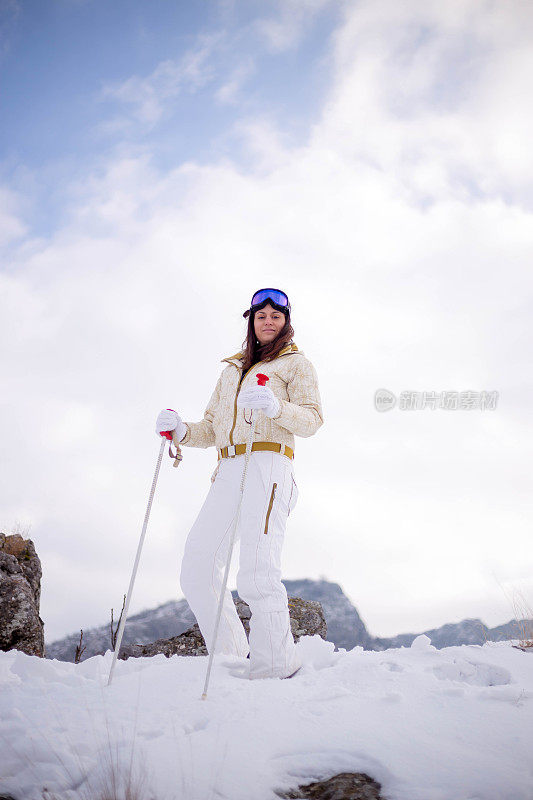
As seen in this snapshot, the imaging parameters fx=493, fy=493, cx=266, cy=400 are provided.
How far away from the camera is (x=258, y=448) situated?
13.0 ft

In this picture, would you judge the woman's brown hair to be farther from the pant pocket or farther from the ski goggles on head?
the pant pocket

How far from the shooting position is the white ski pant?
3543mm

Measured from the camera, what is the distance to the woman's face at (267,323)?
4.57 meters

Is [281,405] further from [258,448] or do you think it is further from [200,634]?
[200,634]

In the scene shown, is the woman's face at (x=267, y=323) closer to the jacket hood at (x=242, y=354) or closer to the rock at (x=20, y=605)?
the jacket hood at (x=242, y=354)

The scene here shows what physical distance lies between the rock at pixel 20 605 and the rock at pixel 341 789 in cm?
409

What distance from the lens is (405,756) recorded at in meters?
2.04

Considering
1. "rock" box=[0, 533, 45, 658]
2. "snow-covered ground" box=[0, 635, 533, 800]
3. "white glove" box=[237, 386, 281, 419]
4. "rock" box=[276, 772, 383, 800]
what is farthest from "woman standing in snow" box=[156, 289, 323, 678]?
"rock" box=[0, 533, 45, 658]

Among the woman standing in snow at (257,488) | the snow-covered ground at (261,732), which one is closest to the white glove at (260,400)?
the woman standing in snow at (257,488)

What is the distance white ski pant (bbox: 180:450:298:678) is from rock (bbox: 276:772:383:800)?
4.91 feet

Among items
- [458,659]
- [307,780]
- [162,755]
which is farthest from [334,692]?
[458,659]

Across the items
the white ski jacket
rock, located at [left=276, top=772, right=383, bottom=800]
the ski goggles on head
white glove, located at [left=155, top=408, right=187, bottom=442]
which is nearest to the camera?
rock, located at [left=276, top=772, right=383, bottom=800]

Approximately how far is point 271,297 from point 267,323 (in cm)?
25

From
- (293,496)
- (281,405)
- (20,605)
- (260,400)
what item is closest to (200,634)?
(20,605)
